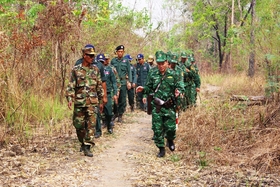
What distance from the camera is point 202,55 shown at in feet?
103

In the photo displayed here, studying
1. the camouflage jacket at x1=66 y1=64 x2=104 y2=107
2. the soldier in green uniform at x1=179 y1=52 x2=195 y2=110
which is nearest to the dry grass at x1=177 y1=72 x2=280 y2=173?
the soldier in green uniform at x1=179 y1=52 x2=195 y2=110

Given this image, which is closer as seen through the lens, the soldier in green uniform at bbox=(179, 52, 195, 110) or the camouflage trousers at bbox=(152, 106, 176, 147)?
the camouflage trousers at bbox=(152, 106, 176, 147)

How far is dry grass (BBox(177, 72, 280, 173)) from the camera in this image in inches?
208

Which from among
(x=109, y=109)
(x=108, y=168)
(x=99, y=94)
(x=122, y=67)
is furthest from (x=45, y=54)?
(x=108, y=168)

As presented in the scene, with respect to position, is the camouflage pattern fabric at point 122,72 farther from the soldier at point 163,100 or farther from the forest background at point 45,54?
the soldier at point 163,100

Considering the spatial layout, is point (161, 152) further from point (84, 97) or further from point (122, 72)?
point (122, 72)

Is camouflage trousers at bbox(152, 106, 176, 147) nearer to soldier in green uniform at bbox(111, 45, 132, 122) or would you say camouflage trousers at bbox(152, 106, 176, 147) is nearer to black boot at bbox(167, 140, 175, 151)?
black boot at bbox(167, 140, 175, 151)

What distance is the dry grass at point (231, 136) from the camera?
5289 millimetres

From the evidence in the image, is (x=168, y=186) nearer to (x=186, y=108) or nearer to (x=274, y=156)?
(x=274, y=156)

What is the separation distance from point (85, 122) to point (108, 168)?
954mm

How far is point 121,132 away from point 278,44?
13.4 feet

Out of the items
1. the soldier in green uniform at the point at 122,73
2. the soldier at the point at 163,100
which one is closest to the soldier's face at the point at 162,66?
the soldier at the point at 163,100

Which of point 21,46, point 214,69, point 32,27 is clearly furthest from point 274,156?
point 214,69

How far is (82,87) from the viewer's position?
231 inches
